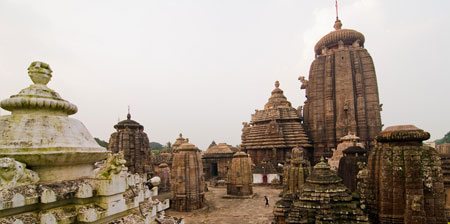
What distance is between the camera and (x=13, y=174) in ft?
8.65

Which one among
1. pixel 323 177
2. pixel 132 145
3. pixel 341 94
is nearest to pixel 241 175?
pixel 132 145

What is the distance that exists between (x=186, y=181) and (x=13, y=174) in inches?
611

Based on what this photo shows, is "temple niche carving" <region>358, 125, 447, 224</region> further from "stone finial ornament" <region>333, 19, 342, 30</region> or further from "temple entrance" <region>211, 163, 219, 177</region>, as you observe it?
"stone finial ornament" <region>333, 19, 342, 30</region>

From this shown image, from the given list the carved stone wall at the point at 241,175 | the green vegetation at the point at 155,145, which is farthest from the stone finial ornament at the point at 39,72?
the green vegetation at the point at 155,145

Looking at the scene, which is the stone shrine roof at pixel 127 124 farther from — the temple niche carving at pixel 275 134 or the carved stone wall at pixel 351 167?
the carved stone wall at pixel 351 167

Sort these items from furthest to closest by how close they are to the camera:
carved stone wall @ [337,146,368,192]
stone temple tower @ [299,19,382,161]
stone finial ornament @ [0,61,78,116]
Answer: stone temple tower @ [299,19,382,161]
carved stone wall @ [337,146,368,192]
stone finial ornament @ [0,61,78,116]

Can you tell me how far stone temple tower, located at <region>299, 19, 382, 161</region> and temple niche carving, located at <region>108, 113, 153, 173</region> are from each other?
21.2m

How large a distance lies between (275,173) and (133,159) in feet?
51.2

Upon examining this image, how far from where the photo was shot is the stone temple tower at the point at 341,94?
30.2 m

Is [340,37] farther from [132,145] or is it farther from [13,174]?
[13,174]

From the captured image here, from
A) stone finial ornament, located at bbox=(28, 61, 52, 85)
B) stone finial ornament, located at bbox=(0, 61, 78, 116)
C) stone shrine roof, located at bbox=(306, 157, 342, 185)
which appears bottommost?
stone shrine roof, located at bbox=(306, 157, 342, 185)

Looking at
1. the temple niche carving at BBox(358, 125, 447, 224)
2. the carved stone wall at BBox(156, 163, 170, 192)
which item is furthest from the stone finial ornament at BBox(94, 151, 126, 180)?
the carved stone wall at BBox(156, 163, 170, 192)

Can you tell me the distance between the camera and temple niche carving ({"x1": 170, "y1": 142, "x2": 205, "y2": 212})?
17562mm

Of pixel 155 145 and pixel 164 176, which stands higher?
pixel 164 176
